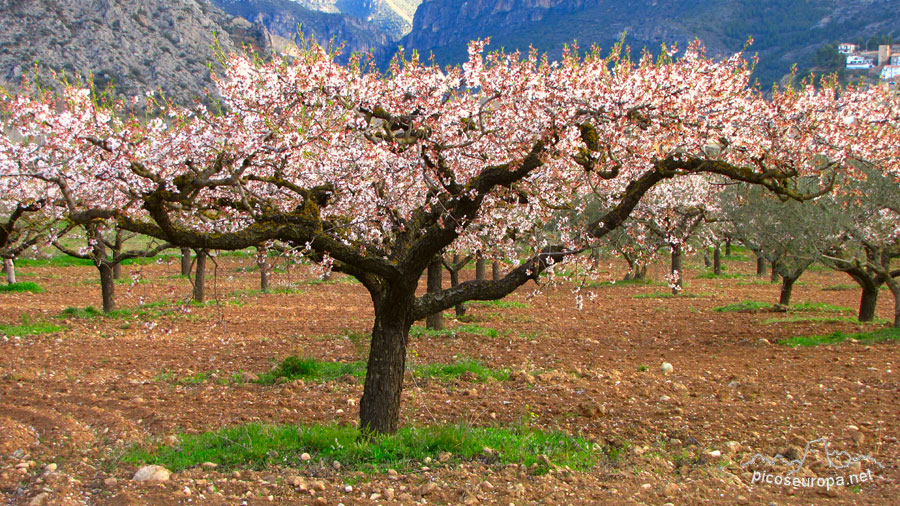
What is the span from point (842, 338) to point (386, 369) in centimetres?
1336

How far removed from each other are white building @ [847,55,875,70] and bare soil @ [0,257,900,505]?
105326 mm

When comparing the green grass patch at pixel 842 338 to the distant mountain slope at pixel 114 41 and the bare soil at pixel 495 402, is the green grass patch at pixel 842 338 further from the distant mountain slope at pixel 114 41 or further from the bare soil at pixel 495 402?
the distant mountain slope at pixel 114 41

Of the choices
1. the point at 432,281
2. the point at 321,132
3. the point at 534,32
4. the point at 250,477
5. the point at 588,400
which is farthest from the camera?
the point at 534,32

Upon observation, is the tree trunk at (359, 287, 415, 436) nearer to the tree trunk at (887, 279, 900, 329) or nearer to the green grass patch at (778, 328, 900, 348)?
the green grass patch at (778, 328, 900, 348)

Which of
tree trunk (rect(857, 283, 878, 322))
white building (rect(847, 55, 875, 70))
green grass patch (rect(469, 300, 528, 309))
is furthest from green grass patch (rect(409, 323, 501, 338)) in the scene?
white building (rect(847, 55, 875, 70))

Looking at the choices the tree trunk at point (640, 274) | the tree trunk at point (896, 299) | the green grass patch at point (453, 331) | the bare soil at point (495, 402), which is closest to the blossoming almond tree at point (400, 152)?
the bare soil at point (495, 402)

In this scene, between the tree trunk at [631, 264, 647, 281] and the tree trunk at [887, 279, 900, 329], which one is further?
the tree trunk at [631, 264, 647, 281]

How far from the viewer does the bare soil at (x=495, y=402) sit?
6.00m

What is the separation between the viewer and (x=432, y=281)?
51.3 ft

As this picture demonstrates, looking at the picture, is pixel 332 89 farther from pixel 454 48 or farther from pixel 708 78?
pixel 454 48

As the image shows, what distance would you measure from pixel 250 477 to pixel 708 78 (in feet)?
28.1

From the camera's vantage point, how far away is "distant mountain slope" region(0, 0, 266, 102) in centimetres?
7544

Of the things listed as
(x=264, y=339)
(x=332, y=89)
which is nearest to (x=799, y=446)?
(x=332, y=89)

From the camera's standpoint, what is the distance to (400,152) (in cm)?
842
